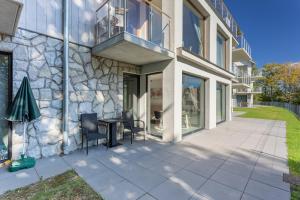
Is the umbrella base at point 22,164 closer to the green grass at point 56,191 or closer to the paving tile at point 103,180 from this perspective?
the green grass at point 56,191

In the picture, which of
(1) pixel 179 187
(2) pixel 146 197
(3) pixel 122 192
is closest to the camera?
(2) pixel 146 197

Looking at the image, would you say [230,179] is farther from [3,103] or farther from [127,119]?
[3,103]

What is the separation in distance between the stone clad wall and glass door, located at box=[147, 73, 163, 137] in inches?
72.7

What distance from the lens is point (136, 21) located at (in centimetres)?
575

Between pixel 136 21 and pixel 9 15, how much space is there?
369cm

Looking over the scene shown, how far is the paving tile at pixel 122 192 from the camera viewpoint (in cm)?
256

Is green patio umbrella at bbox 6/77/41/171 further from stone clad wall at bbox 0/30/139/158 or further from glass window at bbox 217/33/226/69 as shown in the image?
glass window at bbox 217/33/226/69

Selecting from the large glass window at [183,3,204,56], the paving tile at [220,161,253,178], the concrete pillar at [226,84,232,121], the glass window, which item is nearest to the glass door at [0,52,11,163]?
the paving tile at [220,161,253,178]

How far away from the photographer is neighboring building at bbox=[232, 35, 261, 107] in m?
14.3

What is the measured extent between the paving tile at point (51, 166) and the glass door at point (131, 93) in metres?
2.91

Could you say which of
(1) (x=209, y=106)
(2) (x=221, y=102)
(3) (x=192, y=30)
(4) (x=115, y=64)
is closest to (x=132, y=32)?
→ (4) (x=115, y=64)

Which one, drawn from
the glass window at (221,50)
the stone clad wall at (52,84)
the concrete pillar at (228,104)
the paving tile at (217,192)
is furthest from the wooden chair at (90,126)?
the concrete pillar at (228,104)

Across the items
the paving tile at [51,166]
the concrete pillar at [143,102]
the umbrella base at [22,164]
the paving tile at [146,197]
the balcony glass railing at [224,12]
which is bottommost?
the paving tile at [146,197]

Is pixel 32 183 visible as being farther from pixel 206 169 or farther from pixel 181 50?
pixel 181 50
